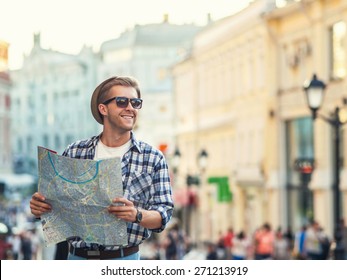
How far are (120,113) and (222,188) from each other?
19505mm

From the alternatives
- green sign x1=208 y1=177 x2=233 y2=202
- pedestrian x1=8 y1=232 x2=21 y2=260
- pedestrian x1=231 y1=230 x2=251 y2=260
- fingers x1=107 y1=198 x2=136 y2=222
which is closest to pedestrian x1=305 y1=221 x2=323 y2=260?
pedestrian x1=231 y1=230 x2=251 y2=260

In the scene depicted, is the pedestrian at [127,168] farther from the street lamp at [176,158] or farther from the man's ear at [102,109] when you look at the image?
the street lamp at [176,158]

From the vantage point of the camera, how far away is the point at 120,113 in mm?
3316

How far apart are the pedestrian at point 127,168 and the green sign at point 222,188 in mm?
17870

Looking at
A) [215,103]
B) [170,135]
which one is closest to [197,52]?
[215,103]

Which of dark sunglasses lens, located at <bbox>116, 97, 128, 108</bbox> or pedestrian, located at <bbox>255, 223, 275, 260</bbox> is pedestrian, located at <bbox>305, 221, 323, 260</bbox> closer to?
pedestrian, located at <bbox>255, 223, 275, 260</bbox>

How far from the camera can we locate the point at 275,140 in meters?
20.7

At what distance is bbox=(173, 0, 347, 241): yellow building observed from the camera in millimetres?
18422

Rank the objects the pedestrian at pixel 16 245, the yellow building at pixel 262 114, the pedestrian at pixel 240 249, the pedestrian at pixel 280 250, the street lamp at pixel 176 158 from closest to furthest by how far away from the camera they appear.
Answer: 1. the pedestrian at pixel 240 249
2. the pedestrian at pixel 280 250
3. the pedestrian at pixel 16 245
4. the yellow building at pixel 262 114
5. the street lamp at pixel 176 158

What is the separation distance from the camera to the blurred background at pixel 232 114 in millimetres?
17469

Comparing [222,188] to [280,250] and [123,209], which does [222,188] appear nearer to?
[280,250]

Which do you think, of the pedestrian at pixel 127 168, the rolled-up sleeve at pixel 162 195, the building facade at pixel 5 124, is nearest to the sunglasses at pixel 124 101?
the pedestrian at pixel 127 168

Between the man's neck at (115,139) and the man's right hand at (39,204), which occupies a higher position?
the man's neck at (115,139)
